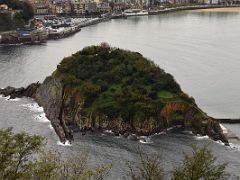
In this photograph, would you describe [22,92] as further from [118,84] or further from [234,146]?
[234,146]

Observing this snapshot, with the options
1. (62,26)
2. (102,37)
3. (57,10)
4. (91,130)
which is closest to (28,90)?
(91,130)

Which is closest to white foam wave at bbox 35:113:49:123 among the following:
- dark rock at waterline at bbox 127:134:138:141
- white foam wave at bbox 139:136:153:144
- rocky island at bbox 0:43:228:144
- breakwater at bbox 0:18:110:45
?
rocky island at bbox 0:43:228:144

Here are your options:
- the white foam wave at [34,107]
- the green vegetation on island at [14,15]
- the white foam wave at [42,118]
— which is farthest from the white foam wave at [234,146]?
the green vegetation on island at [14,15]

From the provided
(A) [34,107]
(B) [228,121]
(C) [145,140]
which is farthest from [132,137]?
(A) [34,107]

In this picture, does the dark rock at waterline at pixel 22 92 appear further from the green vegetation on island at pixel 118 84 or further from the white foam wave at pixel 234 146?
the white foam wave at pixel 234 146

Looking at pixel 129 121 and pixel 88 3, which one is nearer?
pixel 129 121

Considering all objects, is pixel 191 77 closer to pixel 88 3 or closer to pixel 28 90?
pixel 28 90
